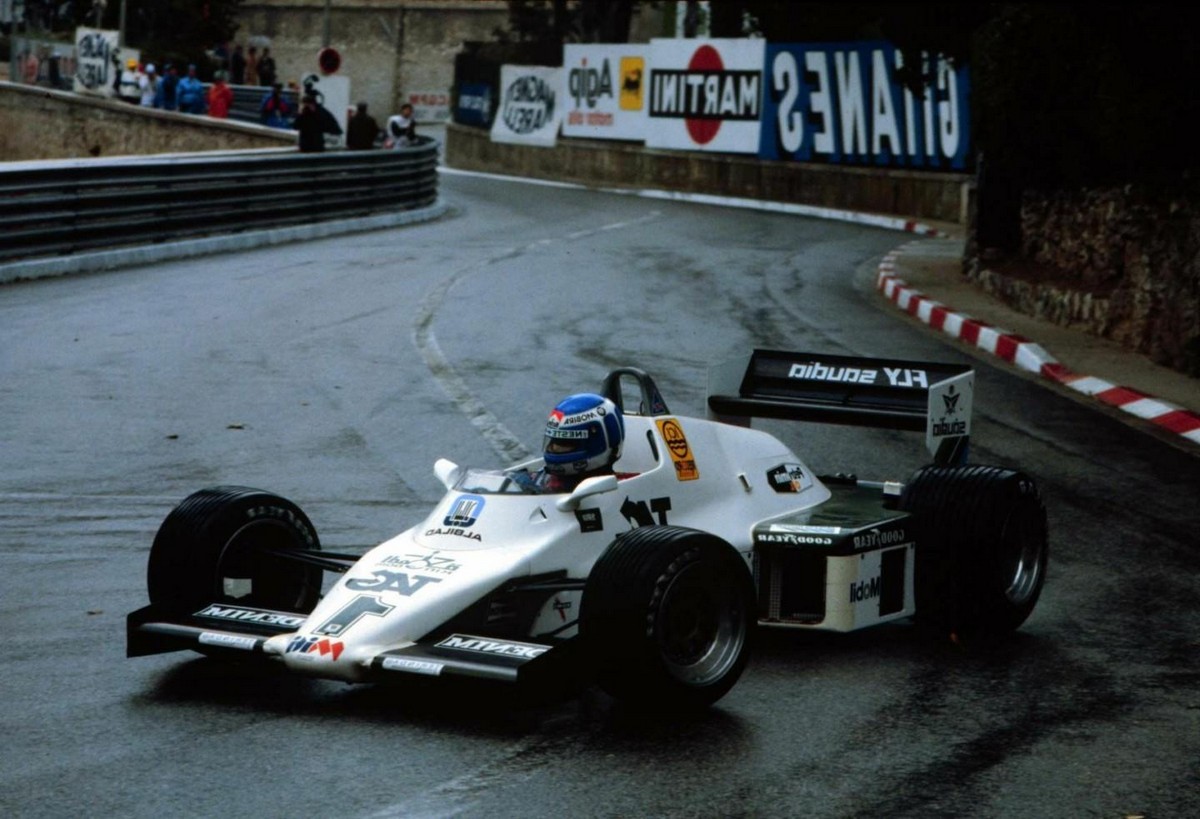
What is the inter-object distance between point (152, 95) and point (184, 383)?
41.0 metres

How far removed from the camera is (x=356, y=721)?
6363 mm

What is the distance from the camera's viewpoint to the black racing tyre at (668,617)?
625 cm

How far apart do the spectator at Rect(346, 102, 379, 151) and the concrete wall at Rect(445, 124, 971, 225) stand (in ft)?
30.6

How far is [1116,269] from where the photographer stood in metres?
19.5

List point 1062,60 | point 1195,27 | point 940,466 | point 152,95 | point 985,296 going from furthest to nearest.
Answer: point 152,95 → point 985,296 → point 1062,60 → point 1195,27 → point 940,466

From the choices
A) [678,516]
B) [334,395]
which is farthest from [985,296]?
[678,516]

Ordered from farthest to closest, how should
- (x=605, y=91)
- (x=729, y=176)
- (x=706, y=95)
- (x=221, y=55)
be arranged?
(x=221, y=55) → (x=605, y=91) → (x=706, y=95) → (x=729, y=176)

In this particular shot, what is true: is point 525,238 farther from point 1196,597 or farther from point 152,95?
point 152,95

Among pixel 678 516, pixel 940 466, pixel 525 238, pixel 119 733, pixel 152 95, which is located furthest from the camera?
pixel 152 95

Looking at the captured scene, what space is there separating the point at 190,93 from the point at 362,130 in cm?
1766

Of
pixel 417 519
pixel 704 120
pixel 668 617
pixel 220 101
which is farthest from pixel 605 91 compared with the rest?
pixel 668 617

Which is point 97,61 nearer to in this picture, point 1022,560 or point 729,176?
point 729,176

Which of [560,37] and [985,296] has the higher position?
[560,37]

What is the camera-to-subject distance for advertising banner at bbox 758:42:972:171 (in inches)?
1409
